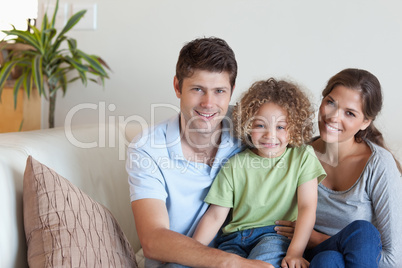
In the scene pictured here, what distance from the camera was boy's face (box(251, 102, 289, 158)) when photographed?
1.43 metres

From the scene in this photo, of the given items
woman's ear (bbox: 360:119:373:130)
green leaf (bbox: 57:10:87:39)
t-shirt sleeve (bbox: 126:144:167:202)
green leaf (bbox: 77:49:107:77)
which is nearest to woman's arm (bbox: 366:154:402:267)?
woman's ear (bbox: 360:119:373:130)

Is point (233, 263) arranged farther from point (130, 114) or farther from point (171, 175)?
point (130, 114)

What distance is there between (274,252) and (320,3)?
4.42 feet

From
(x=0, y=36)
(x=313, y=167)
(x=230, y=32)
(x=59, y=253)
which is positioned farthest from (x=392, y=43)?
(x=0, y=36)

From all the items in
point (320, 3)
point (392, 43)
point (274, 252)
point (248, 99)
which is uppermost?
point (320, 3)

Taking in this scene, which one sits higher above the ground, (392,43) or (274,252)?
(392,43)

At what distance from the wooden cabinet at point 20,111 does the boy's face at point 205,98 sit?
143 centimetres

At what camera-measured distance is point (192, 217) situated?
59.9 inches

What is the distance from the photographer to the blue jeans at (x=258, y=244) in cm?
133

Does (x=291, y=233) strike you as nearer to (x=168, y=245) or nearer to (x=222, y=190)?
(x=222, y=190)

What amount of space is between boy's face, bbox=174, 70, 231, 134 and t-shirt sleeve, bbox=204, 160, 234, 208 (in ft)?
0.53

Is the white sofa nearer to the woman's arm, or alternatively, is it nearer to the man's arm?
the man's arm

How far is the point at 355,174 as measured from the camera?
1544mm

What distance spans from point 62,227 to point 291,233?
0.71 m
